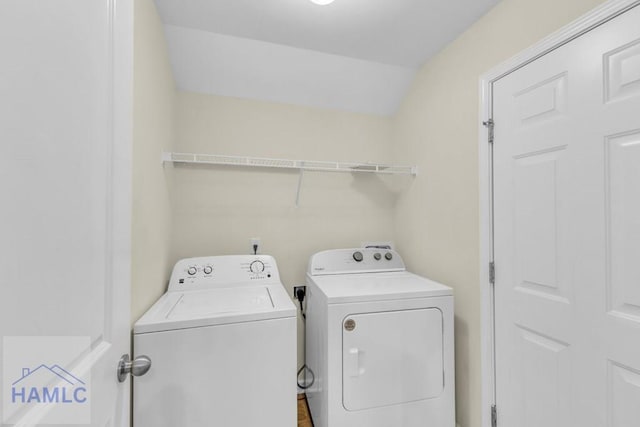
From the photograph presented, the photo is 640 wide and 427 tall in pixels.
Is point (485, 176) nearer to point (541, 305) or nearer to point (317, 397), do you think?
point (541, 305)

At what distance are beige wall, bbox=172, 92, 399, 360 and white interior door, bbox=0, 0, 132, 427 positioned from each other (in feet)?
4.31

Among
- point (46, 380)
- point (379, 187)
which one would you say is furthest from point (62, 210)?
point (379, 187)

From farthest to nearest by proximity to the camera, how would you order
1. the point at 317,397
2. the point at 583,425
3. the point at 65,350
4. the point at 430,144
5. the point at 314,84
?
the point at 314,84 → the point at 430,144 → the point at 317,397 → the point at 583,425 → the point at 65,350

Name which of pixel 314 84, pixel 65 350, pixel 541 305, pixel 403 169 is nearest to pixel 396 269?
pixel 403 169

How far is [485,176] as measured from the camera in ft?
5.02

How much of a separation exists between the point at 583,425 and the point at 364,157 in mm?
2032

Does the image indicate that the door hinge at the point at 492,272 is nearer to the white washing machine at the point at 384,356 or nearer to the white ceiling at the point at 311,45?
the white washing machine at the point at 384,356

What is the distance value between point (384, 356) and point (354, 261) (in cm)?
73

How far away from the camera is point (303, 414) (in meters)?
1.90

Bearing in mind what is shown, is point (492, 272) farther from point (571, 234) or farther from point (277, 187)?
point (277, 187)

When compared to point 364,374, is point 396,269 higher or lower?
higher

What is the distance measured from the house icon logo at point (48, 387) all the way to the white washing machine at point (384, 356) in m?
1.09

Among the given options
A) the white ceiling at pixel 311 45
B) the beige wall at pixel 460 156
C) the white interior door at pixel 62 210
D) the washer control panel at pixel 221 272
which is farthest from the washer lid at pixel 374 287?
the white ceiling at pixel 311 45

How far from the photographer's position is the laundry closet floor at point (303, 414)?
5.92 feet
